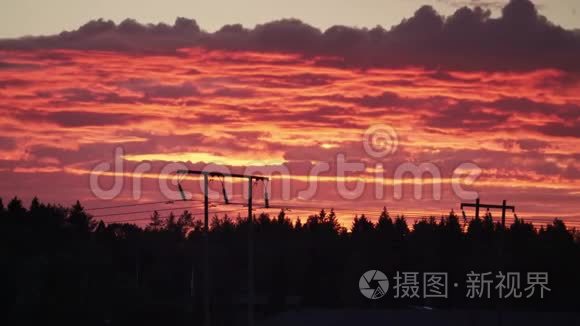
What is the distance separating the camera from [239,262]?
496 ft

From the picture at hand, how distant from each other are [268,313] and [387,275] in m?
25.1

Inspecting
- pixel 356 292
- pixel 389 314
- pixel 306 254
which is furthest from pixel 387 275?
pixel 389 314

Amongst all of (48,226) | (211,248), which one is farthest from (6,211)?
(211,248)

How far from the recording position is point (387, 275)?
14350cm

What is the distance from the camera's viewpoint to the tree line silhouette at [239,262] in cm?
8938

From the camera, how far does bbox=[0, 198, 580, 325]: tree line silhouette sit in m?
89.4

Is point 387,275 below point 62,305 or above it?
below

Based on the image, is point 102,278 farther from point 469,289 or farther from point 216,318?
point 469,289

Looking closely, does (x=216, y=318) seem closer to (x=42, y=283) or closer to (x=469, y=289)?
(x=42, y=283)

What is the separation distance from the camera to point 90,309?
86125mm

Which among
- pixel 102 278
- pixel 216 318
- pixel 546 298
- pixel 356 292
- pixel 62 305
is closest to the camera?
pixel 62 305

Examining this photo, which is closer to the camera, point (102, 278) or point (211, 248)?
point (102, 278)

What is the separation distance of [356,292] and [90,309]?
202 ft

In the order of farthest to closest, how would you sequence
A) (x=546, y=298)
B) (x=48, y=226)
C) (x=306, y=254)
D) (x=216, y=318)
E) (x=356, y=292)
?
(x=306, y=254)
(x=356, y=292)
(x=48, y=226)
(x=546, y=298)
(x=216, y=318)
